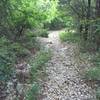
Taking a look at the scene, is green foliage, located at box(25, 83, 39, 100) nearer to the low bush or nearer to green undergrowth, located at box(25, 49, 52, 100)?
green undergrowth, located at box(25, 49, 52, 100)

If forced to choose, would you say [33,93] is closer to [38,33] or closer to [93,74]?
[93,74]

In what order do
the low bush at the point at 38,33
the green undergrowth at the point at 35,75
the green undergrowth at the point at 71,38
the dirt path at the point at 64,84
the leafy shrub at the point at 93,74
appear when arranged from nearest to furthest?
the green undergrowth at the point at 35,75, the dirt path at the point at 64,84, the leafy shrub at the point at 93,74, the low bush at the point at 38,33, the green undergrowth at the point at 71,38

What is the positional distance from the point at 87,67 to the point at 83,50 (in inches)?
105

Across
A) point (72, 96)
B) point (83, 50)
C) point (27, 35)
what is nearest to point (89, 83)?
point (72, 96)

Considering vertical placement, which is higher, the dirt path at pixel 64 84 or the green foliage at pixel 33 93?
the green foliage at pixel 33 93

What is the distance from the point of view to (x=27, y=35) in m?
12.8

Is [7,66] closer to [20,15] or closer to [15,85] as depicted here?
[15,85]

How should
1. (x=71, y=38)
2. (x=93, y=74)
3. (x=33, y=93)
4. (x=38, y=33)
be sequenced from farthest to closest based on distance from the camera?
(x=71, y=38) < (x=38, y=33) < (x=93, y=74) < (x=33, y=93)

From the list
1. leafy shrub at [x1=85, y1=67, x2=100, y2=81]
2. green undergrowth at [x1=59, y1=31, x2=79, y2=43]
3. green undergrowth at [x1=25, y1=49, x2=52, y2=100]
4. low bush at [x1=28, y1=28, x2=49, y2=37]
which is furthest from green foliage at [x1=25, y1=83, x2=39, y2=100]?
green undergrowth at [x1=59, y1=31, x2=79, y2=43]

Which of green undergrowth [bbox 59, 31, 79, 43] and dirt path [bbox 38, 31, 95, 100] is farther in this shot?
green undergrowth [bbox 59, 31, 79, 43]

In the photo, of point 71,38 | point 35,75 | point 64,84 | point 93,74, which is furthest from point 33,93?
point 71,38

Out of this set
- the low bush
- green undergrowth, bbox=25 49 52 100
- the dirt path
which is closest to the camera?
green undergrowth, bbox=25 49 52 100

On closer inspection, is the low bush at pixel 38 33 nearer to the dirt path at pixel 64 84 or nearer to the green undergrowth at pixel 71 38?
the green undergrowth at pixel 71 38

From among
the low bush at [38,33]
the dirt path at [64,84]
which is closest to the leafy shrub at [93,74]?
the dirt path at [64,84]
